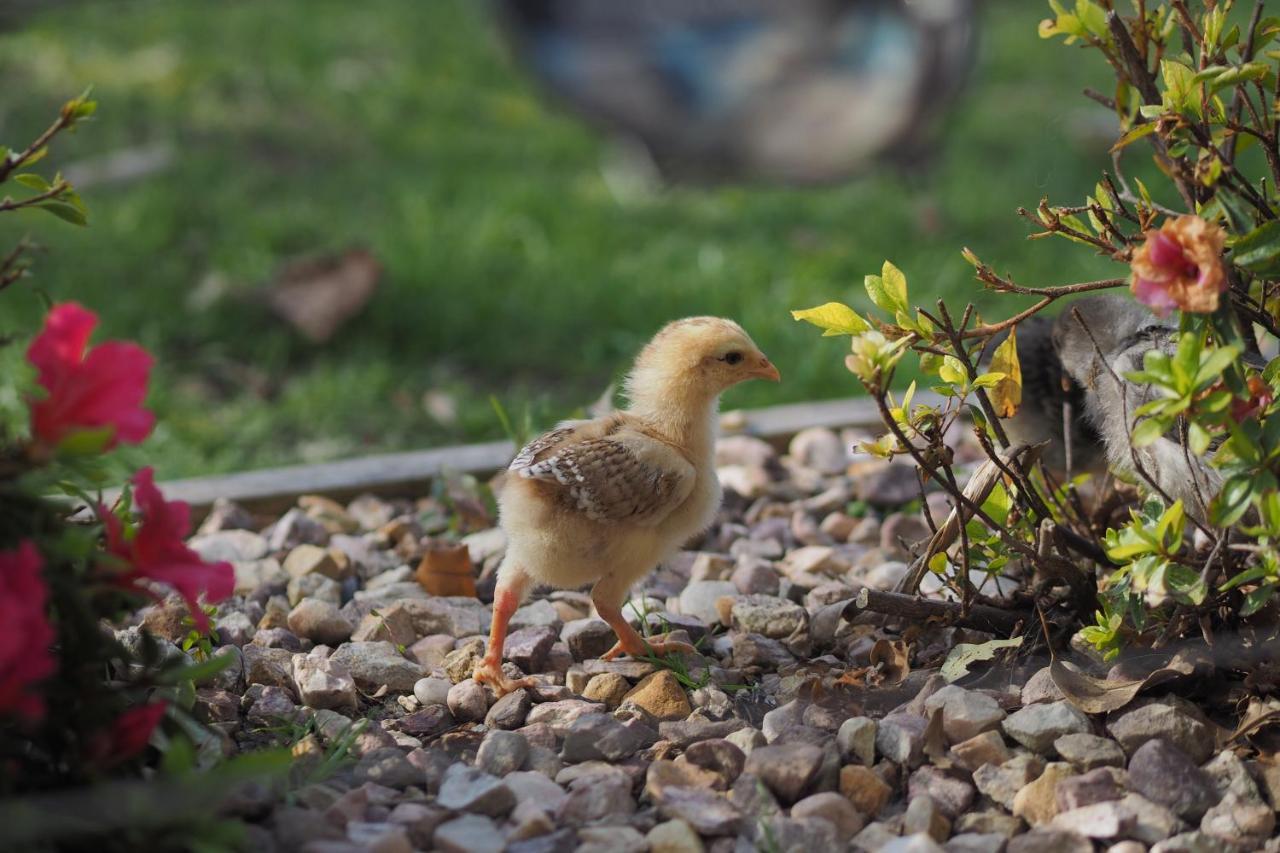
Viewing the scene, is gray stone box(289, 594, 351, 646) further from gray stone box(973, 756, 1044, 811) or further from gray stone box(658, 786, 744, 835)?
gray stone box(973, 756, 1044, 811)

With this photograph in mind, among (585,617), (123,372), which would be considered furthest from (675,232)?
(123,372)

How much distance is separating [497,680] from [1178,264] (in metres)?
1.41

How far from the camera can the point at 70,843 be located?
6.13 ft

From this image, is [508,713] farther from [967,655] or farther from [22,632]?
[22,632]

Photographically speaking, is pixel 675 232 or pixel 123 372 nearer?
pixel 123 372

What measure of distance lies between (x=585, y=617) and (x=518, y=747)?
740 millimetres

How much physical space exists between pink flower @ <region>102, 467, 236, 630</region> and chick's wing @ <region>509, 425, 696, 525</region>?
0.82 meters

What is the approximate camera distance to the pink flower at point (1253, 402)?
7.00ft

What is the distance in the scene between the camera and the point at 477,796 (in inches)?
91.0

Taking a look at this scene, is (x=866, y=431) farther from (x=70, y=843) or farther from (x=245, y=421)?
(x=70, y=843)

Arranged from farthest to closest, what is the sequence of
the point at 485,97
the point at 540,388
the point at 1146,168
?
the point at 485,97, the point at 1146,168, the point at 540,388

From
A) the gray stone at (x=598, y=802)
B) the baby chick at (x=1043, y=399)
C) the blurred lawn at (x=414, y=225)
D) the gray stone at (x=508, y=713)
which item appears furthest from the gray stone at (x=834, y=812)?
the blurred lawn at (x=414, y=225)

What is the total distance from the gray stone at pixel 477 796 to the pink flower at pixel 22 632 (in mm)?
726

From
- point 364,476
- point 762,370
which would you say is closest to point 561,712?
point 762,370
